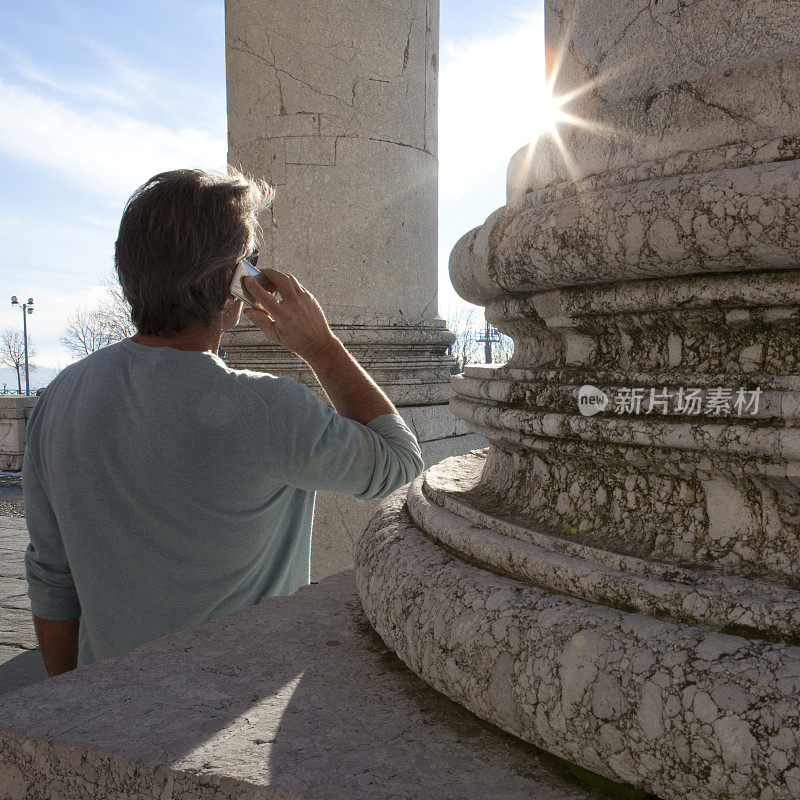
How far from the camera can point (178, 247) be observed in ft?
7.13

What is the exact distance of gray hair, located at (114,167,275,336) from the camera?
2.17 meters

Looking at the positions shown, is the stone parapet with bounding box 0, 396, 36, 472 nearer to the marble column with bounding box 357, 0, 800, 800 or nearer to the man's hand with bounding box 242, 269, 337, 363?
the man's hand with bounding box 242, 269, 337, 363

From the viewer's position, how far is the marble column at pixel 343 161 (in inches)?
239

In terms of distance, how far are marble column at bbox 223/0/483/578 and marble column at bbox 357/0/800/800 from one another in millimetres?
4278

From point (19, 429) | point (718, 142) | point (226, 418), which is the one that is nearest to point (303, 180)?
point (226, 418)

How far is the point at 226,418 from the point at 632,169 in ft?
3.88

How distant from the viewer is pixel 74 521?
2.13m

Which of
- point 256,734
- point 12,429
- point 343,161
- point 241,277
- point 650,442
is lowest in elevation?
point 12,429

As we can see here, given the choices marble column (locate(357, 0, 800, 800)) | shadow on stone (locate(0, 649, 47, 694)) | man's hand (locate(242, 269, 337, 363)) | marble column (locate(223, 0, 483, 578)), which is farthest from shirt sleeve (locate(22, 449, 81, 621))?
marble column (locate(223, 0, 483, 578))

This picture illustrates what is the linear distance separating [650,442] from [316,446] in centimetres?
88

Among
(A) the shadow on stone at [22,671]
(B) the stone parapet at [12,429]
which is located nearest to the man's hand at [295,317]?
(A) the shadow on stone at [22,671]

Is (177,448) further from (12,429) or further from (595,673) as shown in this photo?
(12,429)

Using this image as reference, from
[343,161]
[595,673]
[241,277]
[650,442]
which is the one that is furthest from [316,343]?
[343,161]

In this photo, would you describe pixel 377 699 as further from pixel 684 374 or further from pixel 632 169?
pixel 632 169
